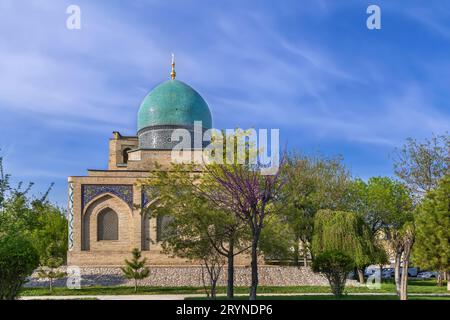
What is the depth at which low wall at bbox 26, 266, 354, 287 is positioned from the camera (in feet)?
73.7

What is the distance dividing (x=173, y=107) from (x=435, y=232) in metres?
18.0

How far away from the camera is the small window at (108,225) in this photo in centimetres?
2606

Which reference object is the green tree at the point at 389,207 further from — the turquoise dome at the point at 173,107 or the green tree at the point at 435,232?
the green tree at the point at 435,232

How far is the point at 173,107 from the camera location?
99.1ft

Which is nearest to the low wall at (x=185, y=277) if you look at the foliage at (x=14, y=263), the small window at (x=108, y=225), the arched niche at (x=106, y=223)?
the arched niche at (x=106, y=223)

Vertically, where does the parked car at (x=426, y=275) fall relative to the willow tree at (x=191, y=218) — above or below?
below

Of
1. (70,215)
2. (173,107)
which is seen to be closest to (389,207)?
(173,107)

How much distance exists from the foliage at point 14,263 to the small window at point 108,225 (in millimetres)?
14455

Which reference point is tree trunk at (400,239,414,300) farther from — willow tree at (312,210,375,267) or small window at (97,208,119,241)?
small window at (97,208,119,241)

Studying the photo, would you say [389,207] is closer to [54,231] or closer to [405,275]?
[405,275]
